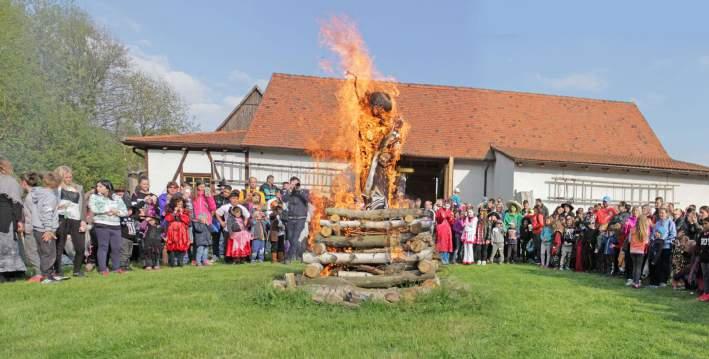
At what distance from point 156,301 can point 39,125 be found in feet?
64.2

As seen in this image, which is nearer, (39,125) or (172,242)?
(172,242)

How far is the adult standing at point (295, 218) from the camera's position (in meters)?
12.4

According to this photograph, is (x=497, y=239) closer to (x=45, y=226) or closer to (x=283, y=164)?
(x=283, y=164)

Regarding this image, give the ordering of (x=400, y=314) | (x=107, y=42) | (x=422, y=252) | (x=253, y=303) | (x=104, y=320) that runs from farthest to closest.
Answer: (x=107, y=42) → (x=422, y=252) → (x=253, y=303) → (x=400, y=314) → (x=104, y=320)

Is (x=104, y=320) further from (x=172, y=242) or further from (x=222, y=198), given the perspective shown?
(x=222, y=198)

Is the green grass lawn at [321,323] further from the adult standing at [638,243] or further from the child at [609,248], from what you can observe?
the child at [609,248]

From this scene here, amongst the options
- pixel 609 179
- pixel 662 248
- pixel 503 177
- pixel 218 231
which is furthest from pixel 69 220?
pixel 609 179

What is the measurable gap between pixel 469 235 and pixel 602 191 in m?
9.46

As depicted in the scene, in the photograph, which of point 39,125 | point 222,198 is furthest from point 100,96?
point 222,198

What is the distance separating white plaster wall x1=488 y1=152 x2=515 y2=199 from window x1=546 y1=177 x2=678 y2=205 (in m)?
1.54

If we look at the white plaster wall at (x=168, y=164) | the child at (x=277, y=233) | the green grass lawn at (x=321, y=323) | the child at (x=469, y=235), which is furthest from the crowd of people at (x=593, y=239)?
the white plaster wall at (x=168, y=164)

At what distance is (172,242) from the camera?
436 inches

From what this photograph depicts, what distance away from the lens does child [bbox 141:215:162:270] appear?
10781 mm

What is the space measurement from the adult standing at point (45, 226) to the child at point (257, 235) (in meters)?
4.55
